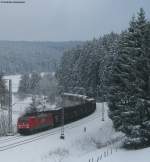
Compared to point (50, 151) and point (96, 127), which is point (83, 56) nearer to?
point (96, 127)

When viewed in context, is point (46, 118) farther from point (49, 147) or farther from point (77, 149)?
point (49, 147)

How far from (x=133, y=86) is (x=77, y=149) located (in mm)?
13654

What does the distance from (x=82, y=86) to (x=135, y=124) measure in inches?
3510

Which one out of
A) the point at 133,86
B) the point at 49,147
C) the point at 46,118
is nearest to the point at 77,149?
the point at 49,147

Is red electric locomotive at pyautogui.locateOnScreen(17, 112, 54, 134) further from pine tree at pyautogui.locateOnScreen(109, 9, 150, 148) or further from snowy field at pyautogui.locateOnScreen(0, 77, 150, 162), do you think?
pine tree at pyautogui.locateOnScreen(109, 9, 150, 148)

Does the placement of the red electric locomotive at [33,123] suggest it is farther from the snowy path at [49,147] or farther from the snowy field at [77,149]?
the snowy path at [49,147]

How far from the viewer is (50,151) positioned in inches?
2095

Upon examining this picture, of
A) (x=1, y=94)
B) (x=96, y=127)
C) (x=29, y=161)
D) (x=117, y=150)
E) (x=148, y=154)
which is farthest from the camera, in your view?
(x=1, y=94)

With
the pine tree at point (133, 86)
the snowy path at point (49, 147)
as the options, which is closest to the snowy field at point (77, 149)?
the snowy path at point (49, 147)

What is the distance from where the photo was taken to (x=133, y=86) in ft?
171

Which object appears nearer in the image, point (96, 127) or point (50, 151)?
point (50, 151)

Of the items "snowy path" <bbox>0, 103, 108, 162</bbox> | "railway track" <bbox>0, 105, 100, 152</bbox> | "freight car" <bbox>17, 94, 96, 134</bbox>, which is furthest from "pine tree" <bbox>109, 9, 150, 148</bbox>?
"freight car" <bbox>17, 94, 96, 134</bbox>

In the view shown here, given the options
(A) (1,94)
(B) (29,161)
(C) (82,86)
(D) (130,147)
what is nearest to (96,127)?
(D) (130,147)

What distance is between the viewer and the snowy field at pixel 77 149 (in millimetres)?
46312
